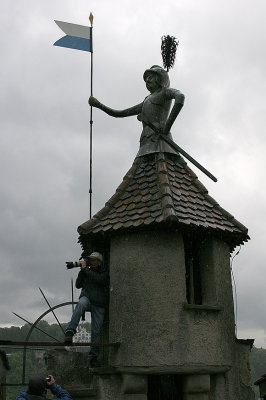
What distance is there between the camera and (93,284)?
806cm

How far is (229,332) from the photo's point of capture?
7.91 metres

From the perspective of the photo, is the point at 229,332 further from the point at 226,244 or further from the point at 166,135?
the point at 166,135

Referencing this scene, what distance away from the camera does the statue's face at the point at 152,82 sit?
976cm

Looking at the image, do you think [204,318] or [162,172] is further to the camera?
[162,172]

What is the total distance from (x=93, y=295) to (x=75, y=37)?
621 cm

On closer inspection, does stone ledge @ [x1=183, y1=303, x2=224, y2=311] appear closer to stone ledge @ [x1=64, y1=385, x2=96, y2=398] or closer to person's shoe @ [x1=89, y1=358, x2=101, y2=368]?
person's shoe @ [x1=89, y1=358, x2=101, y2=368]

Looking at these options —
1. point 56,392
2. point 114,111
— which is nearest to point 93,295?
point 56,392

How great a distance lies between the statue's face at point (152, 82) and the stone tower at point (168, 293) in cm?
175

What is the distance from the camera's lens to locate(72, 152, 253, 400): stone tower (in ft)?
23.8

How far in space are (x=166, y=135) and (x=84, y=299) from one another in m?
3.45

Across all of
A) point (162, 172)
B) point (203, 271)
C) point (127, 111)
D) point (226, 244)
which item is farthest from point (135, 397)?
point (127, 111)

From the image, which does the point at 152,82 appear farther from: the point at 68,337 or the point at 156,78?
the point at 68,337

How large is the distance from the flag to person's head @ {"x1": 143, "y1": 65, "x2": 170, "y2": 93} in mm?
2051

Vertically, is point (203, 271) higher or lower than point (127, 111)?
lower
